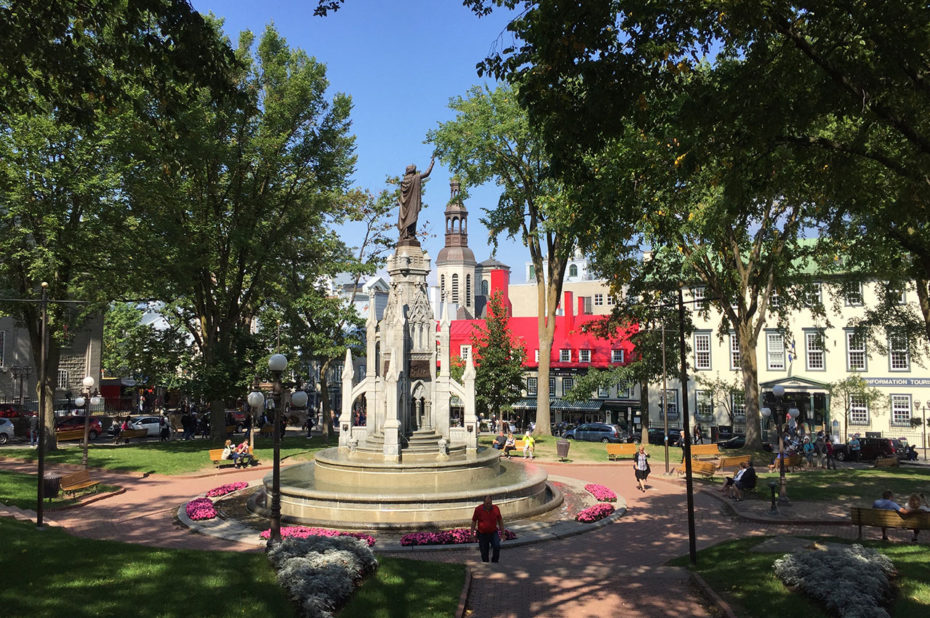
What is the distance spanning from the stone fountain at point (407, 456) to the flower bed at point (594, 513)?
4.13ft

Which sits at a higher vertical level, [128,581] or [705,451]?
[128,581]

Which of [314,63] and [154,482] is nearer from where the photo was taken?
[154,482]

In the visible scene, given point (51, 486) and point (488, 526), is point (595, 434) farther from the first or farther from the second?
point (51, 486)

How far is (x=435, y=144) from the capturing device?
115 ft

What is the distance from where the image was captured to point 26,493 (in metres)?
18.8

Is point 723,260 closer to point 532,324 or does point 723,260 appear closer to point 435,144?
point 435,144

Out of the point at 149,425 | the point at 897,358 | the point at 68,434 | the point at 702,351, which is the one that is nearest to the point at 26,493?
the point at 68,434

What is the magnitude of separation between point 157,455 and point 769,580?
972 inches

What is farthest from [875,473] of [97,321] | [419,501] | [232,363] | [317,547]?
[97,321]

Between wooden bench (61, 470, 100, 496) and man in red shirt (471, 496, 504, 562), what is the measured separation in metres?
12.7

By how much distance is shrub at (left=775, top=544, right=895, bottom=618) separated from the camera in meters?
8.53

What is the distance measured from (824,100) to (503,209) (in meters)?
24.9

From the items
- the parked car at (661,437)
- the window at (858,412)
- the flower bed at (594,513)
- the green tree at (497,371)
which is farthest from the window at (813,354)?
the flower bed at (594,513)

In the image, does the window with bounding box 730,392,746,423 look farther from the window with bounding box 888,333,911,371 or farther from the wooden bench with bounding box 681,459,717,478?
the wooden bench with bounding box 681,459,717,478
